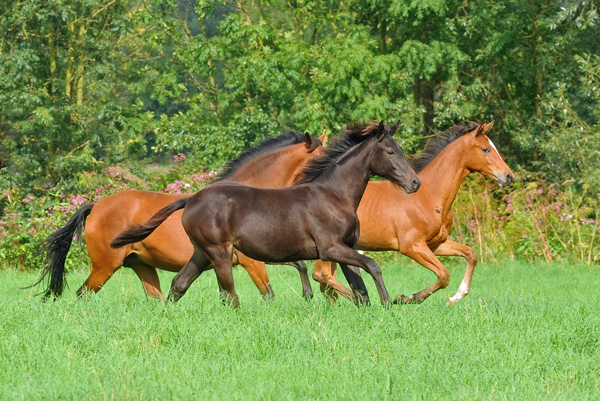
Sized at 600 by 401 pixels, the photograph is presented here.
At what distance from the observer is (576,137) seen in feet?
55.8

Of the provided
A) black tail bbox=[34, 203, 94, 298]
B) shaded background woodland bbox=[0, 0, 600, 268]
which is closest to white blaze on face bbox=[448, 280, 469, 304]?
black tail bbox=[34, 203, 94, 298]

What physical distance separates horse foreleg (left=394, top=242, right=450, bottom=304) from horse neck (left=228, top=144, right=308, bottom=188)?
1.65m

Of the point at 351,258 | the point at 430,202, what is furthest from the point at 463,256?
the point at 351,258

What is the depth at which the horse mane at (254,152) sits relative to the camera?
8.94m

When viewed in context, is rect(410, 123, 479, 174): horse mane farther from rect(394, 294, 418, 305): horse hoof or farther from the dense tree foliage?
the dense tree foliage

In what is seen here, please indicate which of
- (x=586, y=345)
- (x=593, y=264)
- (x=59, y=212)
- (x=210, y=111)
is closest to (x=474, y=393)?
(x=586, y=345)

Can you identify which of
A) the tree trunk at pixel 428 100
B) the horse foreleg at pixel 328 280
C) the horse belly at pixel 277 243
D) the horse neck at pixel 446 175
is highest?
the horse belly at pixel 277 243

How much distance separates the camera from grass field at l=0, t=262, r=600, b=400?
483cm

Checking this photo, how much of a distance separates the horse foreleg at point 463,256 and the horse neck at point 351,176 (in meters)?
1.97

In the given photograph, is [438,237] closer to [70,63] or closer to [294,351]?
[294,351]

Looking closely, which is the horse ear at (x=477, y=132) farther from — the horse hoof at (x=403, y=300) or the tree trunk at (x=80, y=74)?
the tree trunk at (x=80, y=74)

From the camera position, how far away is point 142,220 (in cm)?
868

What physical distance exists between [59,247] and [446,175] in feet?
14.6

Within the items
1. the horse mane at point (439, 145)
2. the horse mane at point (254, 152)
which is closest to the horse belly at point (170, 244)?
the horse mane at point (254, 152)
